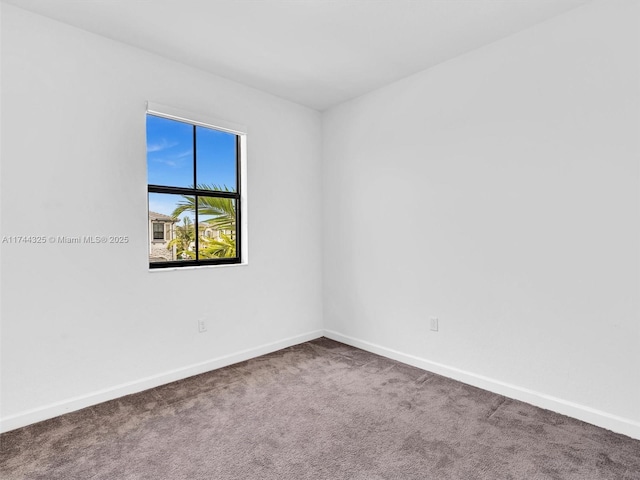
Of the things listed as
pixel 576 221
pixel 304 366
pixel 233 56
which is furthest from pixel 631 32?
pixel 304 366

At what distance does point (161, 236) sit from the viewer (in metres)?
2.96

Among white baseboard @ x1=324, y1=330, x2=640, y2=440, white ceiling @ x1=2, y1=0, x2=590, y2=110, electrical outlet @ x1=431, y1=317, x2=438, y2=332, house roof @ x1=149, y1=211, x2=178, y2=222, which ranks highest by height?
white ceiling @ x1=2, y1=0, x2=590, y2=110

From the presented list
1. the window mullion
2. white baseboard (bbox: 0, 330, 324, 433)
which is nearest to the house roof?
the window mullion

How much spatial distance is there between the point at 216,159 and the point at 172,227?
0.77 metres

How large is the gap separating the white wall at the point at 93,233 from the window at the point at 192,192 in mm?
151

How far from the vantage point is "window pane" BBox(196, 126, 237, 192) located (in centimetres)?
308

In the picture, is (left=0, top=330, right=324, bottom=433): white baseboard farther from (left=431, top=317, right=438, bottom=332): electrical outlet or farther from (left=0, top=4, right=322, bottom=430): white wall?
(left=431, top=317, right=438, bottom=332): electrical outlet

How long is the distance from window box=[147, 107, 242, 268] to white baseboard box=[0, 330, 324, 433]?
0.86 metres

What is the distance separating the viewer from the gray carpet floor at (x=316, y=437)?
1766mm

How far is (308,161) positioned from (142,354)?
95.1 inches

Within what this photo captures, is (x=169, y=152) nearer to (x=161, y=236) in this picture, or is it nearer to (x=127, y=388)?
(x=161, y=236)

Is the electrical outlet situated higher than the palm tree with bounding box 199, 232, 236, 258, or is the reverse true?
the palm tree with bounding box 199, 232, 236, 258

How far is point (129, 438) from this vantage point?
205 cm

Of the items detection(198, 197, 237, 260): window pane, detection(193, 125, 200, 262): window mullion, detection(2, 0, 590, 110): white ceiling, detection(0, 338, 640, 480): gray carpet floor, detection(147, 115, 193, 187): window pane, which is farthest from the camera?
detection(198, 197, 237, 260): window pane
